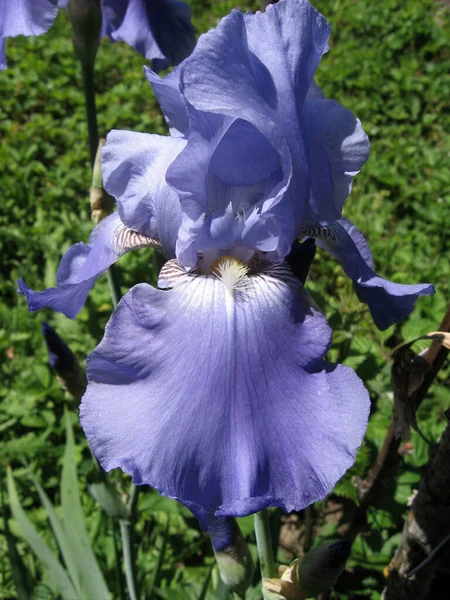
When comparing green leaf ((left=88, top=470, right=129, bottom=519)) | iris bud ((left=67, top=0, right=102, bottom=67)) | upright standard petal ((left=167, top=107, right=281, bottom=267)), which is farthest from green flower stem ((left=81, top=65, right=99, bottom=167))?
green leaf ((left=88, top=470, right=129, bottom=519))

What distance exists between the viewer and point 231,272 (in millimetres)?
801

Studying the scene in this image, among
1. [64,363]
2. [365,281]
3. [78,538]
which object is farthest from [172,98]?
[78,538]

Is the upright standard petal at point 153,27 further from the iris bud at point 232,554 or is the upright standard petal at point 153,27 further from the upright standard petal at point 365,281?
the iris bud at point 232,554

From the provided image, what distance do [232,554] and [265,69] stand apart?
0.74 m

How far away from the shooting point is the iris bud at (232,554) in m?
0.90

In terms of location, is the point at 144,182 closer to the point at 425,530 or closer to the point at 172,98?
the point at 172,98

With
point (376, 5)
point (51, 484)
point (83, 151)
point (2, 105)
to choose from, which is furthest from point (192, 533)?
point (376, 5)

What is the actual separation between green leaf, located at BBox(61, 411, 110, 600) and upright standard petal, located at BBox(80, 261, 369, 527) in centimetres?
69

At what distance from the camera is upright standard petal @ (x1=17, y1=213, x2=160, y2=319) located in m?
0.90

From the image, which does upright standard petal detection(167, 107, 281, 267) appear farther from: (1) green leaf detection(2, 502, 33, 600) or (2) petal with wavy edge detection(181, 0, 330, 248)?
(1) green leaf detection(2, 502, 33, 600)

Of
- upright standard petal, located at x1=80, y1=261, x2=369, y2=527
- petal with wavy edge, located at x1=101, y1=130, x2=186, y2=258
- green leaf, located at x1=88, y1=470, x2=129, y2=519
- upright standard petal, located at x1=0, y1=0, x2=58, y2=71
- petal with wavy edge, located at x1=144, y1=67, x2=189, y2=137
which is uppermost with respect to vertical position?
upright standard petal, located at x1=0, y1=0, x2=58, y2=71

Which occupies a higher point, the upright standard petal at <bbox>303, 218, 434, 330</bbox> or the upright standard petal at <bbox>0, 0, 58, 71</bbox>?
the upright standard petal at <bbox>0, 0, 58, 71</bbox>

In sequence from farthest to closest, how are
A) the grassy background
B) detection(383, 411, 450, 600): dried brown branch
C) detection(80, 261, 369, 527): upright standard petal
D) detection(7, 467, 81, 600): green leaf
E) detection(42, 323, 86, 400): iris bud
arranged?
the grassy background → detection(7, 467, 81, 600): green leaf → detection(42, 323, 86, 400): iris bud → detection(383, 411, 450, 600): dried brown branch → detection(80, 261, 369, 527): upright standard petal

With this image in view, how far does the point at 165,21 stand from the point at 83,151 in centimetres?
199
